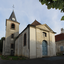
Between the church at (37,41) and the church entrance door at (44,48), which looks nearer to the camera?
the church at (37,41)

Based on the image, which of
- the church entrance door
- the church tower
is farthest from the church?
the church tower

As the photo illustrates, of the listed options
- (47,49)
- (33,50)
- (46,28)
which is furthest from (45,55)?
(46,28)

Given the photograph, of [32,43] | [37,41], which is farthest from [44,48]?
[32,43]

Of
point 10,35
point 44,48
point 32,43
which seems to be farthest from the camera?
point 10,35

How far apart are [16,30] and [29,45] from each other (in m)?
13.6

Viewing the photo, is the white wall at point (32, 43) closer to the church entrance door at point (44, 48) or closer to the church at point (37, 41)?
the church at point (37, 41)

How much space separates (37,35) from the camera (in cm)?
1355

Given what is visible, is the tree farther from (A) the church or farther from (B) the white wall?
(B) the white wall

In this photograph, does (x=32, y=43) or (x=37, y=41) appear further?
(x=37, y=41)

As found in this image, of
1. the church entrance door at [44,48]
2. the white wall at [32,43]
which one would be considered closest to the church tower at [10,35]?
the white wall at [32,43]

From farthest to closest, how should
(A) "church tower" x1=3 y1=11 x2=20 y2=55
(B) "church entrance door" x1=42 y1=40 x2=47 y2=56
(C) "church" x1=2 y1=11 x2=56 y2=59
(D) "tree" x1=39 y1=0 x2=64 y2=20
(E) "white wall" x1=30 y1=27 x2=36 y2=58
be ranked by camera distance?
1. (A) "church tower" x1=3 y1=11 x2=20 y2=55
2. (B) "church entrance door" x1=42 y1=40 x2=47 y2=56
3. (C) "church" x1=2 y1=11 x2=56 y2=59
4. (E) "white wall" x1=30 y1=27 x2=36 y2=58
5. (D) "tree" x1=39 y1=0 x2=64 y2=20

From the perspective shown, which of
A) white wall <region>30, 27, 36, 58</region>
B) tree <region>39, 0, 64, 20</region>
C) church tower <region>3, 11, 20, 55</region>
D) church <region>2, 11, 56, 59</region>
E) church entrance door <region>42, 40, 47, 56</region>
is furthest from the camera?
church tower <region>3, 11, 20, 55</region>

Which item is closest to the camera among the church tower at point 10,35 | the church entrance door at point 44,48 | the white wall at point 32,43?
the white wall at point 32,43

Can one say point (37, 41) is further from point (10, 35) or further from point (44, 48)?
point (10, 35)
